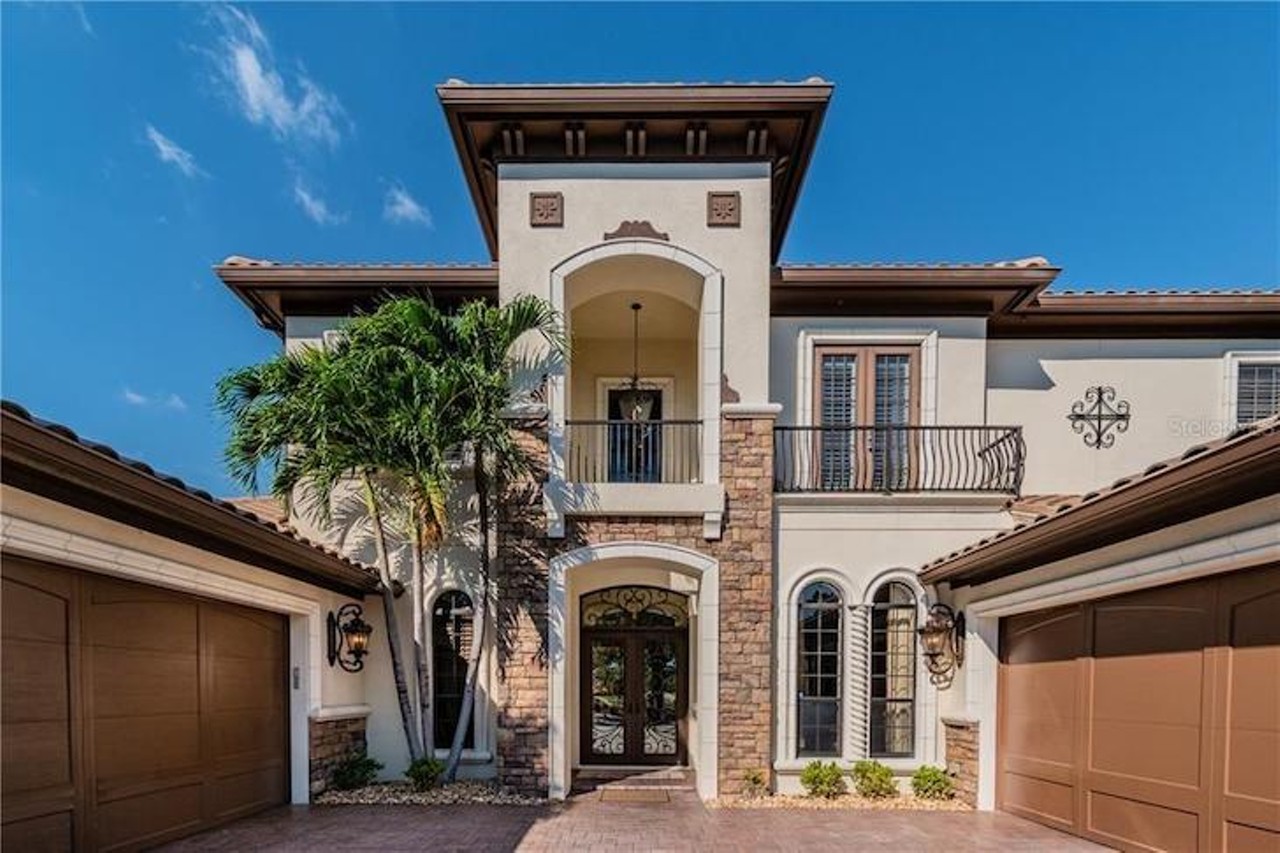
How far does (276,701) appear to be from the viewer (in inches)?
285

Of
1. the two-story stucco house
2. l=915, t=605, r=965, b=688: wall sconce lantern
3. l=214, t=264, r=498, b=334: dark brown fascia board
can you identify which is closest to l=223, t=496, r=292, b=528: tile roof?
the two-story stucco house

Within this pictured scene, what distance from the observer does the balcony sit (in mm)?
8922

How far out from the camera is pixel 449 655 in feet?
29.0

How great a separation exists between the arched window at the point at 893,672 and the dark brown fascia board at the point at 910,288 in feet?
12.5

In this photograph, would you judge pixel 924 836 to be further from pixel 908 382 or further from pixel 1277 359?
pixel 1277 359

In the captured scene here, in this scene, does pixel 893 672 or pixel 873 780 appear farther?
pixel 893 672

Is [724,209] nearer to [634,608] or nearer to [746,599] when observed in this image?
[746,599]

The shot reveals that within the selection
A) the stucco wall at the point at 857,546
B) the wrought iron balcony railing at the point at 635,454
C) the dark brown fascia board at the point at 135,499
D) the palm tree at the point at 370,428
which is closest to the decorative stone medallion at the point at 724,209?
the wrought iron balcony railing at the point at 635,454

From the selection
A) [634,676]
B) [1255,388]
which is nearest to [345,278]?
[634,676]

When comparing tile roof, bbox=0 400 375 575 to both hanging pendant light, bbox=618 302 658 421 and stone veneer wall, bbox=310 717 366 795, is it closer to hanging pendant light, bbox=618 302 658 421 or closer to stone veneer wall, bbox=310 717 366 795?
stone veneer wall, bbox=310 717 366 795

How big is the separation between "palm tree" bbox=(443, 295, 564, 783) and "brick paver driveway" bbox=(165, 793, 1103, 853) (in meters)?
1.40

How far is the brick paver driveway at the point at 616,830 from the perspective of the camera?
612 cm

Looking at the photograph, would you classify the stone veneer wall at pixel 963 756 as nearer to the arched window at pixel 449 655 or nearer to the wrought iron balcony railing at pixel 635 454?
the wrought iron balcony railing at pixel 635 454

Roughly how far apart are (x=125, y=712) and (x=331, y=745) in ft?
9.65
